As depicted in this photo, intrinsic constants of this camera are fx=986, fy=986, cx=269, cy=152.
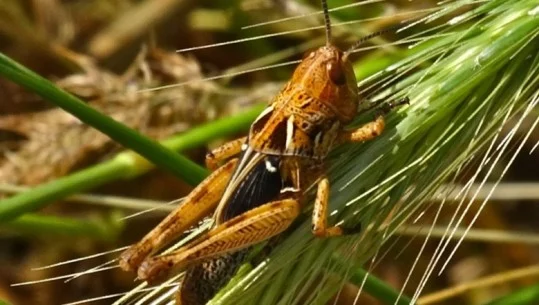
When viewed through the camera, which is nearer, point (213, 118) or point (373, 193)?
point (373, 193)

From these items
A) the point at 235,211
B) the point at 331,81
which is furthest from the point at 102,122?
the point at 331,81

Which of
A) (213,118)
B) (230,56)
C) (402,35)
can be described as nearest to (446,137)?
(213,118)

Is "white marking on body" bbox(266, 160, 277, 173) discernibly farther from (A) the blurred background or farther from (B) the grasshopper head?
(A) the blurred background

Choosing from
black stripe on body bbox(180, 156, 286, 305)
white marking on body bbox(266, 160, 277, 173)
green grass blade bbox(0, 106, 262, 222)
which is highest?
green grass blade bbox(0, 106, 262, 222)

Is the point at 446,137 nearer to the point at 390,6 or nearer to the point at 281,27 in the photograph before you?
the point at 390,6

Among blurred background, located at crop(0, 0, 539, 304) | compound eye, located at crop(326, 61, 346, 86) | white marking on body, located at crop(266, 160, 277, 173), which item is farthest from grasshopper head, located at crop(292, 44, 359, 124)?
blurred background, located at crop(0, 0, 539, 304)

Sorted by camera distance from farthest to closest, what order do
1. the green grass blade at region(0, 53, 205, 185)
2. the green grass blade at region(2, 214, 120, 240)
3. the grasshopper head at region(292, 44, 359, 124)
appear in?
1. the green grass blade at region(2, 214, 120, 240)
2. the grasshopper head at region(292, 44, 359, 124)
3. the green grass blade at region(0, 53, 205, 185)

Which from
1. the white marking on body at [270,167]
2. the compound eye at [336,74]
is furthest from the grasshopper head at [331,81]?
the white marking on body at [270,167]
